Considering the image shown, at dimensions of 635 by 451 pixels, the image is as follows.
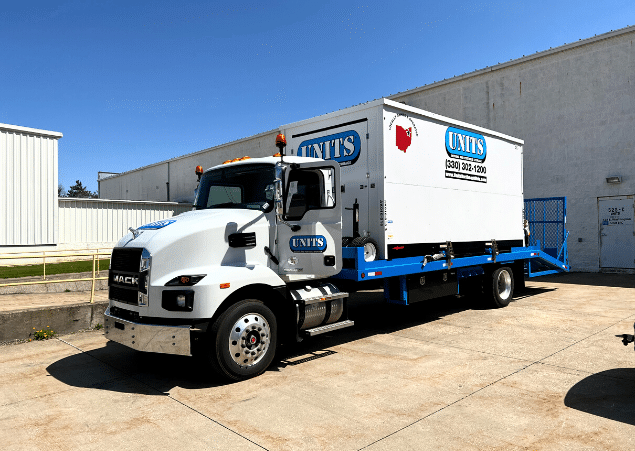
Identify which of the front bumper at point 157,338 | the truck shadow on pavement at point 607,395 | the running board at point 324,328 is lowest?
the truck shadow on pavement at point 607,395

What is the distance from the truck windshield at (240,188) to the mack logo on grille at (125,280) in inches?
55.9

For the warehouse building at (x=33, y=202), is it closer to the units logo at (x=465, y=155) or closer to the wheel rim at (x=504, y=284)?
the units logo at (x=465, y=155)

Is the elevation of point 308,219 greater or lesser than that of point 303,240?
greater

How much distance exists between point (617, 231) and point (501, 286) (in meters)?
9.41

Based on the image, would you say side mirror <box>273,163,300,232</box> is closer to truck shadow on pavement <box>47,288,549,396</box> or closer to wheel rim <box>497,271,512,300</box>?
truck shadow on pavement <box>47,288,549,396</box>

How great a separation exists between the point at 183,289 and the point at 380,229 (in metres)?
3.14

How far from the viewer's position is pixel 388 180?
7023mm

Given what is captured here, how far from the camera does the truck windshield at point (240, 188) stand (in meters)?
6.00

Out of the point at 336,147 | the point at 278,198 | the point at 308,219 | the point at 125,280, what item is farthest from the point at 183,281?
the point at 336,147

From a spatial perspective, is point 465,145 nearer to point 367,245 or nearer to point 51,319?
point 367,245

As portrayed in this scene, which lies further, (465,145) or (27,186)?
(27,186)

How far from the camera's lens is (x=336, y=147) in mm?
7664

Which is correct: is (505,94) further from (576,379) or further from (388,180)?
(576,379)

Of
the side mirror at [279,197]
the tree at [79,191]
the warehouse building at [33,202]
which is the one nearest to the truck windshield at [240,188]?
the side mirror at [279,197]
